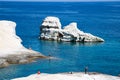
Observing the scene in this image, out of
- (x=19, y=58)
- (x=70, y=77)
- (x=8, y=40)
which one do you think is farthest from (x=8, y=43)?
(x=70, y=77)

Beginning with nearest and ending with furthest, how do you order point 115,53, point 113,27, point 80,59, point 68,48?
1. point 80,59
2. point 115,53
3. point 68,48
4. point 113,27

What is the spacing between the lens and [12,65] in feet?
310

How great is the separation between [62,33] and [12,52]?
30.5 metres

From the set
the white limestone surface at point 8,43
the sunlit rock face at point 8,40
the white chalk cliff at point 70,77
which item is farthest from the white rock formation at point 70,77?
the sunlit rock face at point 8,40

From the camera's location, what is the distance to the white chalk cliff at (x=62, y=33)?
128 m

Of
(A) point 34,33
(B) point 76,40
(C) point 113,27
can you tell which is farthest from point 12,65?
(C) point 113,27

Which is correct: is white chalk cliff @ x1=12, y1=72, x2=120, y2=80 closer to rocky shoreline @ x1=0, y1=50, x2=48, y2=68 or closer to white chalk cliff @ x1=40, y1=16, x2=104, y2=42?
rocky shoreline @ x1=0, y1=50, x2=48, y2=68

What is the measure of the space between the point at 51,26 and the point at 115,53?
27.5 meters

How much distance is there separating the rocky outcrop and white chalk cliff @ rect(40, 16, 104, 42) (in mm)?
14916

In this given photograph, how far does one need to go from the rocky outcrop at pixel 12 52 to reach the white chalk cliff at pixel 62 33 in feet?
48.9

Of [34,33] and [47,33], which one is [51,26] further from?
[34,33]

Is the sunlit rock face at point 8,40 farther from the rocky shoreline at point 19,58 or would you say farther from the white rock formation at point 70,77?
the white rock formation at point 70,77

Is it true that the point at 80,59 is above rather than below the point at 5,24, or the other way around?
below

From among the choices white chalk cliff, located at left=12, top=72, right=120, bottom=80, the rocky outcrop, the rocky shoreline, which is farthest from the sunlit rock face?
white chalk cliff, located at left=12, top=72, right=120, bottom=80
